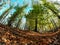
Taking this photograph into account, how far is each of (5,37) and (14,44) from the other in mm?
451

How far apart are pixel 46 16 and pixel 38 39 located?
1469 centimetres

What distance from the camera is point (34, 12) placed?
20188 millimetres

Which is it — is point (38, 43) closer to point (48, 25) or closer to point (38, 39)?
point (38, 39)

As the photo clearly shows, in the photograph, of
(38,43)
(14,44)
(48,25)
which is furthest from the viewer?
(48,25)

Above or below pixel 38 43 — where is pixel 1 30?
above

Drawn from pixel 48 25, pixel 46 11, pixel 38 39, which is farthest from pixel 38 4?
pixel 38 39

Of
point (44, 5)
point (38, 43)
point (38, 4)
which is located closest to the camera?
point (38, 43)

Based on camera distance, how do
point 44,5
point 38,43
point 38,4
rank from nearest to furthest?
point 38,43
point 44,5
point 38,4

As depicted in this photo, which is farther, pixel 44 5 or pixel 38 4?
pixel 38 4

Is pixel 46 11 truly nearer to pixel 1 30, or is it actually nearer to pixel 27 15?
pixel 27 15

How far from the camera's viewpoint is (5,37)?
691cm

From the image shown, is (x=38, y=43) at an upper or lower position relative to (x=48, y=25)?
upper

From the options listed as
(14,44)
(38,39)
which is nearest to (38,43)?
(38,39)

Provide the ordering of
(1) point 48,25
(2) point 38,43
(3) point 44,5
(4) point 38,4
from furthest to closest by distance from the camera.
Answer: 1. (1) point 48,25
2. (4) point 38,4
3. (3) point 44,5
4. (2) point 38,43
